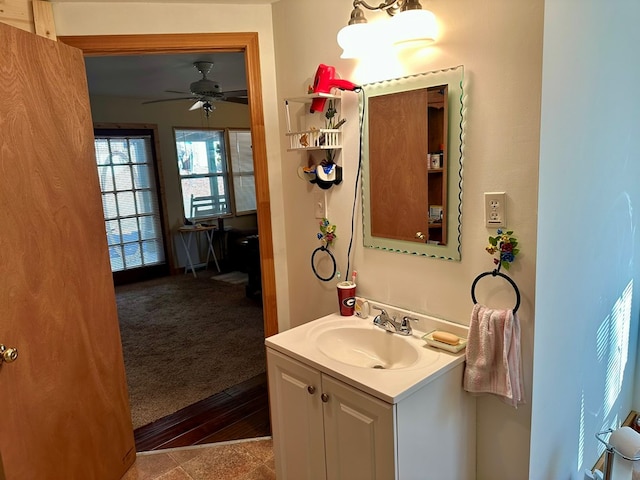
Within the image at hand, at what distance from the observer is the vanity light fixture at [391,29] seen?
4.93 ft

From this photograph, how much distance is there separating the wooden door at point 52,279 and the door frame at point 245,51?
14 centimetres

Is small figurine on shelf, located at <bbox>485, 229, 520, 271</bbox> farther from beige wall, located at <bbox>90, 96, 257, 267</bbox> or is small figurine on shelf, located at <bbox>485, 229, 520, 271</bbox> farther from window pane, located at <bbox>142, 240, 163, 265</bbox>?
window pane, located at <bbox>142, 240, 163, 265</bbox>

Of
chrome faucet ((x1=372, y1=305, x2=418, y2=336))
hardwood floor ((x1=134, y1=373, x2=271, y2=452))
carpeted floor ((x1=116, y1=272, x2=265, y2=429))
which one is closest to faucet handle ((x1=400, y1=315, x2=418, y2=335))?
chrome faucet ((x1=372, y1=305, x2=418, y2=336))

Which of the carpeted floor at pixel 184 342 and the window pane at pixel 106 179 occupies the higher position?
the window pane at pixel 106 179

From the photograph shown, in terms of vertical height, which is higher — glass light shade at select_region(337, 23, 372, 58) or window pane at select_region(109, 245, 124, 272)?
glass light shade at select_region(337, 23, 372, 58)

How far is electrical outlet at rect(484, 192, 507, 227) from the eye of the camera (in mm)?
1488

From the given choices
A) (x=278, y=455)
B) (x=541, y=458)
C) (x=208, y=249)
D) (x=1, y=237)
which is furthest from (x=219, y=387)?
(x=208, y=249)

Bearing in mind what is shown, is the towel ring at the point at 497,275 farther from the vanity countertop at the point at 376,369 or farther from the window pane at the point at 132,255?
the window pane at the point at 132,255

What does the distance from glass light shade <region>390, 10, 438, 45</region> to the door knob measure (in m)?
1.73

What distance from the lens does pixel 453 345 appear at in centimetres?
161

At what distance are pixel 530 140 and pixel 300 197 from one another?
1.12 m

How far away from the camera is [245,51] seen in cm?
219

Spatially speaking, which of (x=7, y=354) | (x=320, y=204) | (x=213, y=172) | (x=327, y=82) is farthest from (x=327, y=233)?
(x=213, y=172)

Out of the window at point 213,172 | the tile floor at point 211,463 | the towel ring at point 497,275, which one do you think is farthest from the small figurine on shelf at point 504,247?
the window at point 213,172
